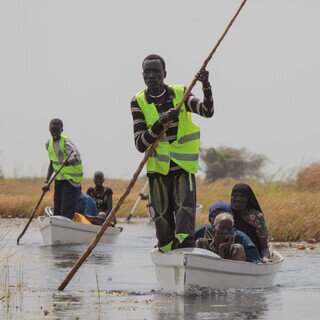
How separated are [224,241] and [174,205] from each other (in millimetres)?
821

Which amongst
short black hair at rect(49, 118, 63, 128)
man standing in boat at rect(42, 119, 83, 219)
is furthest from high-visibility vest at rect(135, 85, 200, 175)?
man standing in boat at rect(42, 119, 83, 219)

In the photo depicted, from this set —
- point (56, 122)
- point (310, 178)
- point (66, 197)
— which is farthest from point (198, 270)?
point (310, 178)

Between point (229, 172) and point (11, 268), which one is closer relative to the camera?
point (11, 268)

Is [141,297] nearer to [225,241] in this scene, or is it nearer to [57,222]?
[225,241]

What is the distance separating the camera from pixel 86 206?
23438 millimetres

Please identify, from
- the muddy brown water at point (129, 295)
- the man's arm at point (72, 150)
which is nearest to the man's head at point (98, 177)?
the man's arm at point (72, 150)

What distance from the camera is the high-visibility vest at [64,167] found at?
869 inches

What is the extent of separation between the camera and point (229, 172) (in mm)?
67625

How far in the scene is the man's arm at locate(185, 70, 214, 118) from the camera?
12.5 m

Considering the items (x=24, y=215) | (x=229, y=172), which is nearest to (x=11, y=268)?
(x=24, y=215)

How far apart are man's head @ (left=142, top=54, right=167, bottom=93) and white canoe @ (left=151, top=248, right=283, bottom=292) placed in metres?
1.62

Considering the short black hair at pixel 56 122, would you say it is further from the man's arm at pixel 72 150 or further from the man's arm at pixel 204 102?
the man's arm at pixel 204 102

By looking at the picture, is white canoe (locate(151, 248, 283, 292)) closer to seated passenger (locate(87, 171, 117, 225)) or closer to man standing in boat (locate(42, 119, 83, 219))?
man standing in boat (locate(42, 119, 83, 219))

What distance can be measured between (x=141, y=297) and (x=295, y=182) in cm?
2587
